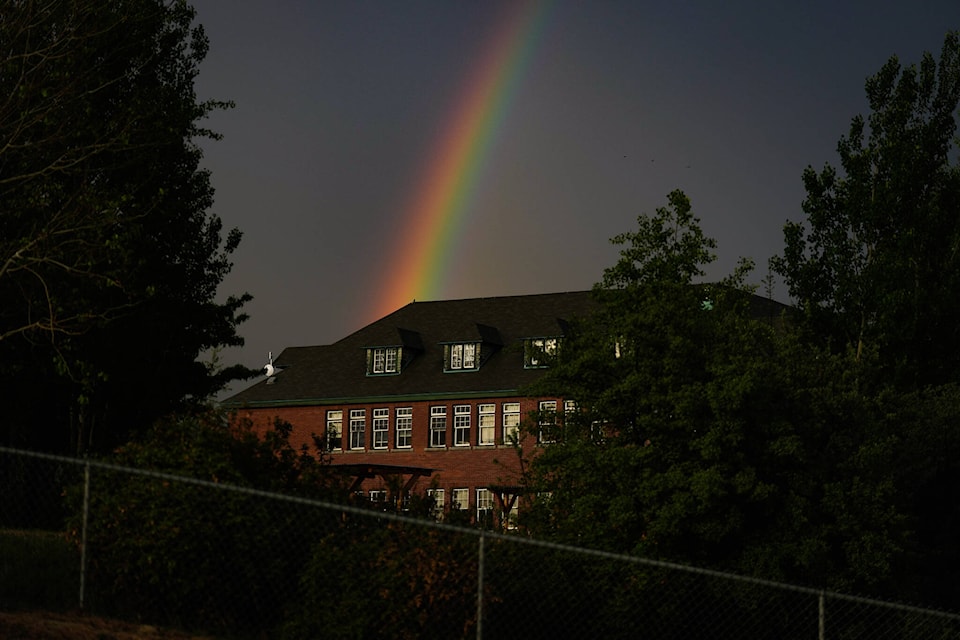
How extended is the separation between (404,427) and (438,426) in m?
2.08

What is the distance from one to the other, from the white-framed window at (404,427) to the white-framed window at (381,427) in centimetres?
60

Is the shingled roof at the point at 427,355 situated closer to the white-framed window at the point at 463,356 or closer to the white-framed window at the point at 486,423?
the white-framed window at the point at 463,356

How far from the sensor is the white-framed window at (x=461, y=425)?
6638 cm

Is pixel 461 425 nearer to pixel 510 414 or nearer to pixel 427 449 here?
pixel 427 449

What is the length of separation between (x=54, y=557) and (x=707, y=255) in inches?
703

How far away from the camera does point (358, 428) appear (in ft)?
228

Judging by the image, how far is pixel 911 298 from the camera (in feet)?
131

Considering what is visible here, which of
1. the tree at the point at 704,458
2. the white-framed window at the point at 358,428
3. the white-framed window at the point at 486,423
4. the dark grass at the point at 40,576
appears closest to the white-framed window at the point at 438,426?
the white-framed window at the point at 486,423

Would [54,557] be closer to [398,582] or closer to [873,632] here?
[398,582]

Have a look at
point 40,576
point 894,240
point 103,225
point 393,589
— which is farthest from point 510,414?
point 40,576

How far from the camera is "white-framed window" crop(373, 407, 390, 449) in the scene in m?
68.6

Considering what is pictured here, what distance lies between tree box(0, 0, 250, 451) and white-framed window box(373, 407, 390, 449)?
1325 inches

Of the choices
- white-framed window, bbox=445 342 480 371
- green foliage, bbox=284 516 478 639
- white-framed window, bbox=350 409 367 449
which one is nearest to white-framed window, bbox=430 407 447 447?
white-framed window, bbox=445 342 480 371

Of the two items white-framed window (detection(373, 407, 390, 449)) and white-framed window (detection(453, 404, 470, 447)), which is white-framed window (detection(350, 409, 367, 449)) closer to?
white-framed window (detection(373, 407, 390, 449))
